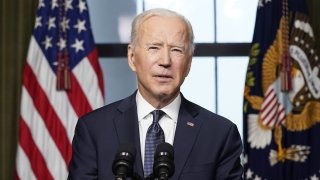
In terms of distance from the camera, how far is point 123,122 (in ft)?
7.98

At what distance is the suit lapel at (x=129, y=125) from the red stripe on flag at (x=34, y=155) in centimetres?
261

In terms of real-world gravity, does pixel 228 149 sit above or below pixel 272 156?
above

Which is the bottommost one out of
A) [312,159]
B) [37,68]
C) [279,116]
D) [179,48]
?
[312,159]

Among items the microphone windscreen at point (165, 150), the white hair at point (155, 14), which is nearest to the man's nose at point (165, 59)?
the white hair at point (155, 14)

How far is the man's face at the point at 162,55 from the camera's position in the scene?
7.70ft

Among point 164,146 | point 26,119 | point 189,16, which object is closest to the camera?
point 164,146

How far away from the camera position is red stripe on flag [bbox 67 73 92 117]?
505cm

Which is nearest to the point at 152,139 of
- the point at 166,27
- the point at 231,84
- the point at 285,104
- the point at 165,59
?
the point at 165,59

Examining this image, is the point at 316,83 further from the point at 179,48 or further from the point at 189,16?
the point at 179,48

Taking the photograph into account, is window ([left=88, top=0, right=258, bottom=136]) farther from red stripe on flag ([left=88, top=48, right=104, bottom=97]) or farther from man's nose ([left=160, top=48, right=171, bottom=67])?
man's nose ([left=160, top=48, right=171, bottom=67])

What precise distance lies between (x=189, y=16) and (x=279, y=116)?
47.5 inches

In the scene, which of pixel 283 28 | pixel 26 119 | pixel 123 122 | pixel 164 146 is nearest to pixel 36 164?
pixel 26 119

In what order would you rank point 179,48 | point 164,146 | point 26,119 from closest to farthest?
point 164,146
point 179,48
point 26,119

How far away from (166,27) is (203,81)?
3.40 meters
